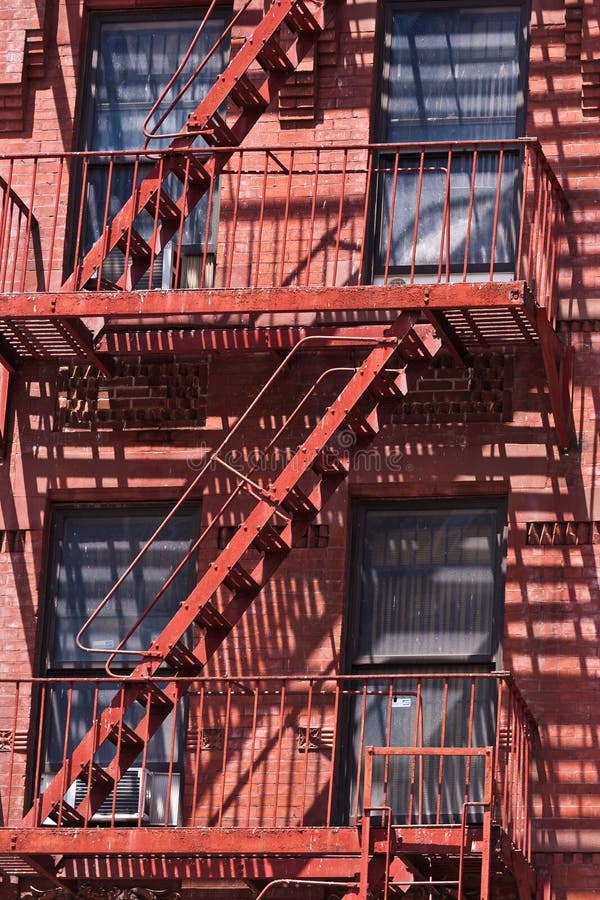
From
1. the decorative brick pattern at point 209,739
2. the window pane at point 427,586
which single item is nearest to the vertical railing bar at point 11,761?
the decorative brick pattern at point 209,739

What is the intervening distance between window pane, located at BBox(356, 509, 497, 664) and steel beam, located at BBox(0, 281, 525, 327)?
1658 millimetres

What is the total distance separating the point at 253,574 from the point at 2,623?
6.56 ft

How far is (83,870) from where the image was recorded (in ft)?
56.3

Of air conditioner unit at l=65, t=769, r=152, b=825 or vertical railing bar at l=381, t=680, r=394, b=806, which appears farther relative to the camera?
air conditioner unit at l=65, t=769, r=152, b=825

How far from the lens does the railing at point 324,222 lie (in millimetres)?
18609

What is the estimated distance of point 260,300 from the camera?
17.5 metres

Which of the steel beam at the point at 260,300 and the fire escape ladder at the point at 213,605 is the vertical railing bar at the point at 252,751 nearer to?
the fire escape ladder at the point at 213,605

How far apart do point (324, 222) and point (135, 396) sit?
1.88m

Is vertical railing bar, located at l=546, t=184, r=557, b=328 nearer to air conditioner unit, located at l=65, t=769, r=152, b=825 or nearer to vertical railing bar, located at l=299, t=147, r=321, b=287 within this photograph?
vertical railing bar, located at l=299, t=147, r=321, b=287

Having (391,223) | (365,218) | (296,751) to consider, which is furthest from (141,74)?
(296,751)

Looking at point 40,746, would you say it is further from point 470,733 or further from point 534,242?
point 534,242

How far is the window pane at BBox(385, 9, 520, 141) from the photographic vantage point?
757 inches

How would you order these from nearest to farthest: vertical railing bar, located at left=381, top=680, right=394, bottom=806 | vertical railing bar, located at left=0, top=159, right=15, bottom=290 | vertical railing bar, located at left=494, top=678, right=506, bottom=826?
1. vertical railing bar, located at left=381, top=680, right=394, bottom=806
2. vertical railing bar, located at left=494, top=678, right=506, bottom=826
3. vertical railing bar, located at left=0, top=159, right=15, bottom=290

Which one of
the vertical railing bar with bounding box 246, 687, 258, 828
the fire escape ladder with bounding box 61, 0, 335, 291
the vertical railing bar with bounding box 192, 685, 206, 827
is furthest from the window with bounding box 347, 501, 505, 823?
the fire escape ladder with bounding box 61, 0, 335, 291
